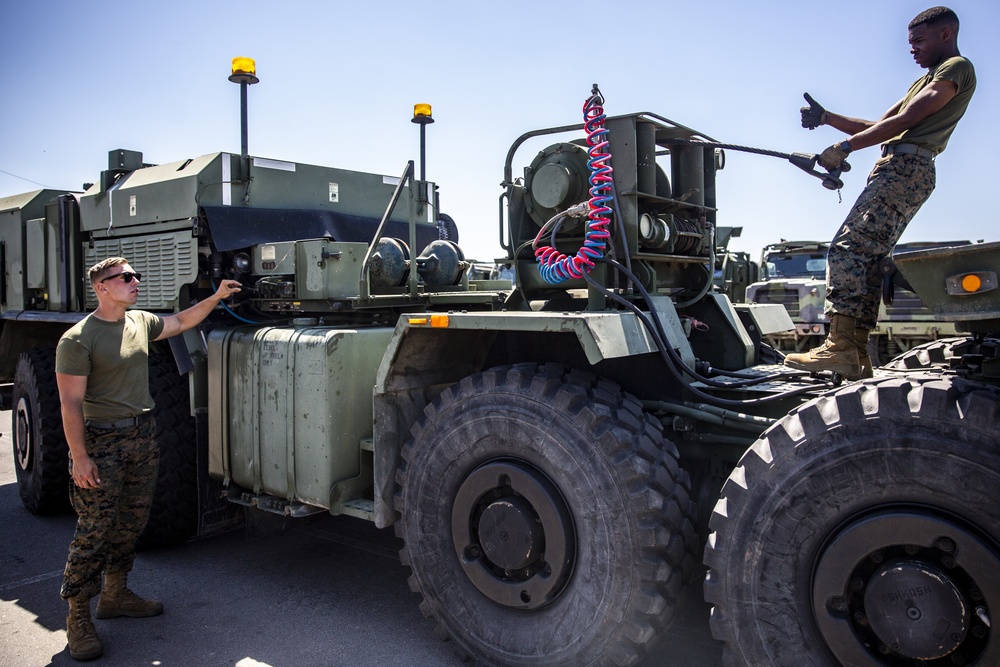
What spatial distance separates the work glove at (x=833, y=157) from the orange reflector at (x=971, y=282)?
0.87 m

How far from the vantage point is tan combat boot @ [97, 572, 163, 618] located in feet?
14.7

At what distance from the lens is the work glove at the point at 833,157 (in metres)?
3.33

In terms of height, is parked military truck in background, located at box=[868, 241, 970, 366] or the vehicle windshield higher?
the vehicle windshield

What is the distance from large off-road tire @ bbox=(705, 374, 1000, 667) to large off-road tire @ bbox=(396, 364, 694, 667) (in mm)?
367

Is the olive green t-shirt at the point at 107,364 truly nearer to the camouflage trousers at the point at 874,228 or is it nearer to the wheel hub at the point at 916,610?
the camouflage trousers at the point at 874,228

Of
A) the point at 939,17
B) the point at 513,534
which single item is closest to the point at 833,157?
the point at 939,17

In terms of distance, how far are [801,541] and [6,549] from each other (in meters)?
5.61

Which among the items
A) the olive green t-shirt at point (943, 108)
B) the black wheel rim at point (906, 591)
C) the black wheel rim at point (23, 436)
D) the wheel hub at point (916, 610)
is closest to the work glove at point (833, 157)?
the olive green t-shirt at point (943, 108)

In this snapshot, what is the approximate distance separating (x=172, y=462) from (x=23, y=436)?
2.25 m

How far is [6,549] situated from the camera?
574 centimetres

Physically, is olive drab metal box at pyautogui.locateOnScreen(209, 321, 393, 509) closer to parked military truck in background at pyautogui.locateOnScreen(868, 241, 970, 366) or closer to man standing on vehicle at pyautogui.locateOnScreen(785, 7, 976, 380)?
man standing on vehicle at pyautogui.locateOnScreen(785, 7, 976, 380)

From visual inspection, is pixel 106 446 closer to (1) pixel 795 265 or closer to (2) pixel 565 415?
(2) pixel 565 415

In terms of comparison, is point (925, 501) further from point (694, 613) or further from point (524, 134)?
point (524, 134)

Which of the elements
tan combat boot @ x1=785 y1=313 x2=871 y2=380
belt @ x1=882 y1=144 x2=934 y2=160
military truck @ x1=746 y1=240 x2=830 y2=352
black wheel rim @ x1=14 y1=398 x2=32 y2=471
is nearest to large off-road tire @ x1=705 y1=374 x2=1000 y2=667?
tan combat boot @ x1=785 y1=313 x2=871 y2=380
